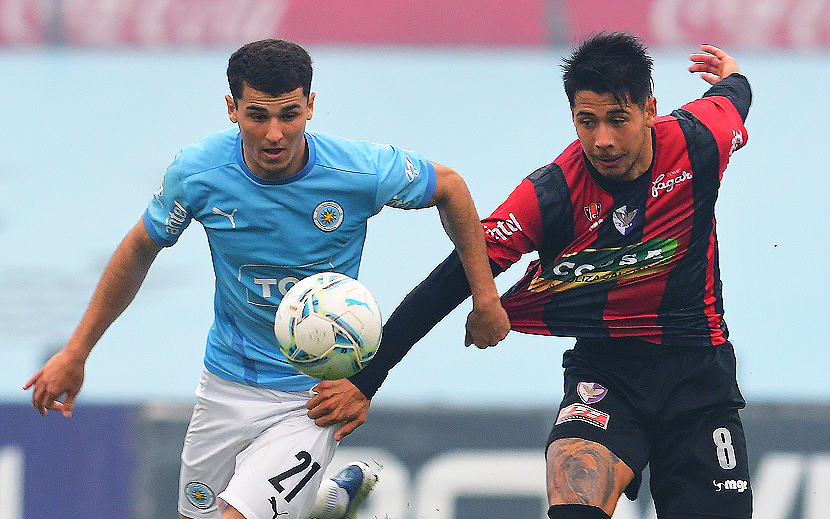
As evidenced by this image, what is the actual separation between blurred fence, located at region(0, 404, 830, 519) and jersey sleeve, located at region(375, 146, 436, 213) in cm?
348

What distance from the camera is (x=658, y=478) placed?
4500 millimetres

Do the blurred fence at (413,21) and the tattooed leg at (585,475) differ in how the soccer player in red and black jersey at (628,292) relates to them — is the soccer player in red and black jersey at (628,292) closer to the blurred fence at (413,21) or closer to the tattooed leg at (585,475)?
the tattooed leg at (585,475)

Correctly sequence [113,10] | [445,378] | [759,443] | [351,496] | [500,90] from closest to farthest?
[351,496], [759,443], [445,378], [113,10], [500,90]

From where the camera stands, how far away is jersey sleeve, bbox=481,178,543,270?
14.5ft

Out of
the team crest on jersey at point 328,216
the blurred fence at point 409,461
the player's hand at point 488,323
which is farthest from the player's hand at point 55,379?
the blurred fence at point 409,461

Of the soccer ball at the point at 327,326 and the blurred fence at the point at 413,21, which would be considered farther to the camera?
the blurred fence at the point at 413,21

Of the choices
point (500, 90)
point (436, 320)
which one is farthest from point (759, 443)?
point (500, 90)

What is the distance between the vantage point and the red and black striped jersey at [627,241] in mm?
4449

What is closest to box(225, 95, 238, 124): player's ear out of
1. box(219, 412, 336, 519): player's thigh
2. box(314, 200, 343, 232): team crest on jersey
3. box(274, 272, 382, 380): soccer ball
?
box(314, 200, 343, 232): team crest on jersey

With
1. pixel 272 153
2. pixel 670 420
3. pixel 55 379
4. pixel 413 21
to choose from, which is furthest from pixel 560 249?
pixel 413 21

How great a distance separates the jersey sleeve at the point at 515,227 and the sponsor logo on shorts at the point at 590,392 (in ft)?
1.89

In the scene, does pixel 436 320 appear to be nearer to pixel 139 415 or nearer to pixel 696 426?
pixel 696 426

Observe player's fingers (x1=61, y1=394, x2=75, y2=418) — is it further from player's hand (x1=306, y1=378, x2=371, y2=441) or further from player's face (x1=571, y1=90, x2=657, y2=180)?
player's face (x1=571, y1=90, x2=657, y2=180)

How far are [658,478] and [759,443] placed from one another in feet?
11.1
